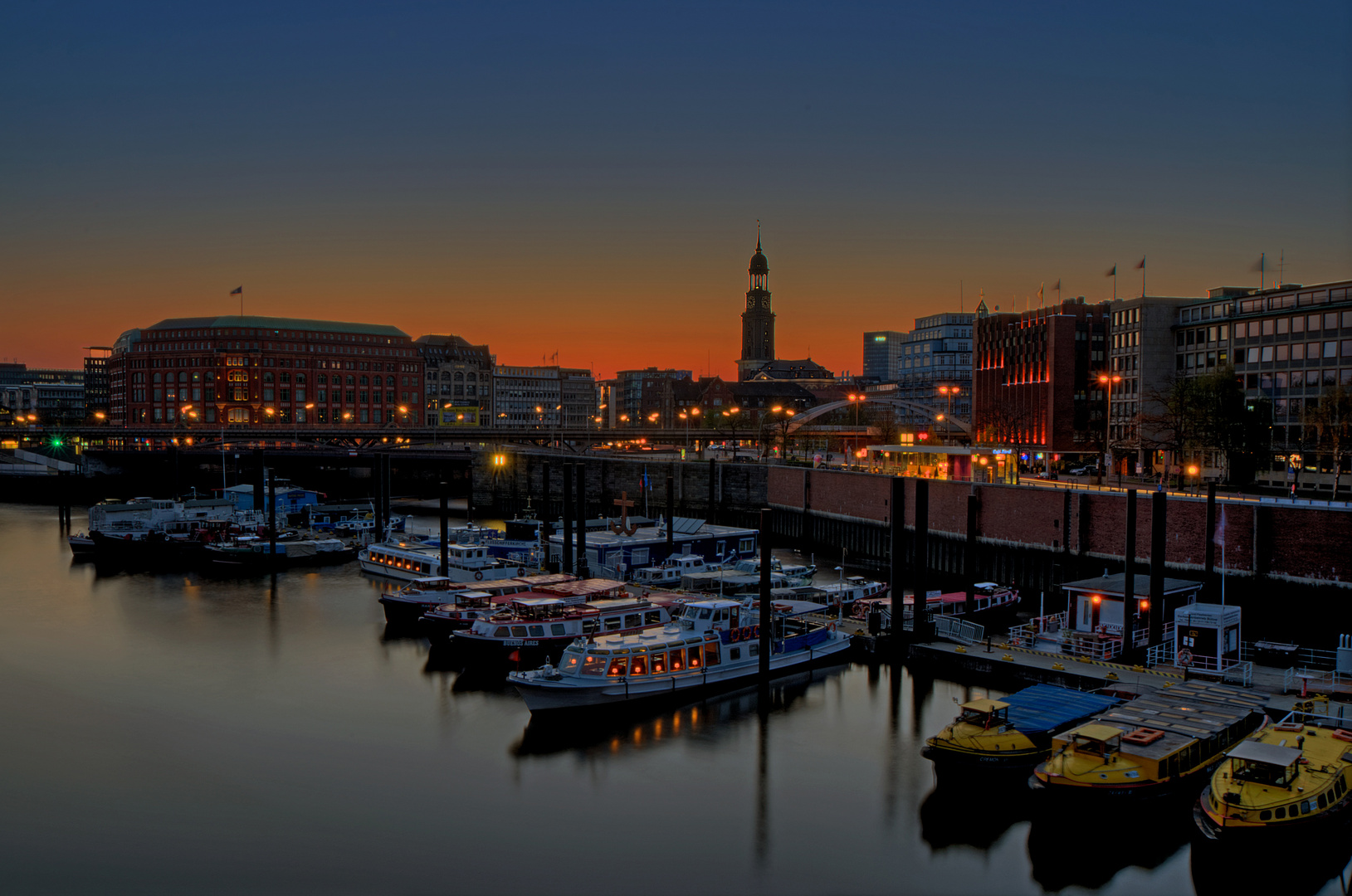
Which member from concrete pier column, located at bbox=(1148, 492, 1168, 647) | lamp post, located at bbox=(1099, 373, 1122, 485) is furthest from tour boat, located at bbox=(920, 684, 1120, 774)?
lamp post, located at bbox=(1099, 373, 1122, 485)

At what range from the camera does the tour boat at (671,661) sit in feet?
124

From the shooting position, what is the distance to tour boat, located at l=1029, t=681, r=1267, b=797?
88.9 feet

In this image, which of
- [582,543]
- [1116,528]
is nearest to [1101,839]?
[1116,528]

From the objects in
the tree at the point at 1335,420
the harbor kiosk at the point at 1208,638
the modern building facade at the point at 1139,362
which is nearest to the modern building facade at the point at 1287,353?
the tree at the point at 1335,420

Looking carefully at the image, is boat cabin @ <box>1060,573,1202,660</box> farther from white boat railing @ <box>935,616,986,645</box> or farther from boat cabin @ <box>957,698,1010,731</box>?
boat cabin @ <box>957,698,1010,731</box>

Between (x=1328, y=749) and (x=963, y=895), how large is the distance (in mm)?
10832

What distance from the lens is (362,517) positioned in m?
94.2

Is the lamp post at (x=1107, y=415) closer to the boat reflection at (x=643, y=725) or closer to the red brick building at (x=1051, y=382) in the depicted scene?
the red brick building at (x=1051, y=382)

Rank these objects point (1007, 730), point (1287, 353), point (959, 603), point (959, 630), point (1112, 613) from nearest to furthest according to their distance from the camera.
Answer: point (1007, 730) < point (1112, 613) < point (959, 630) < point (959, 603) < point (1287, 353)

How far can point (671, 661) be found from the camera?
3966 cm

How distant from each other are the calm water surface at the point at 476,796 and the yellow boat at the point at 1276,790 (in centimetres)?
172

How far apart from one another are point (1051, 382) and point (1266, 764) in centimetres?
10520

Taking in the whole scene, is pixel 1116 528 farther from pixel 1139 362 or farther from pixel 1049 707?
pixel 1139 362

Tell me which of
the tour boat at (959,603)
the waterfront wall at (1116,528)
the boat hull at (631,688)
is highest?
the waterfront wall at (1116,528)
